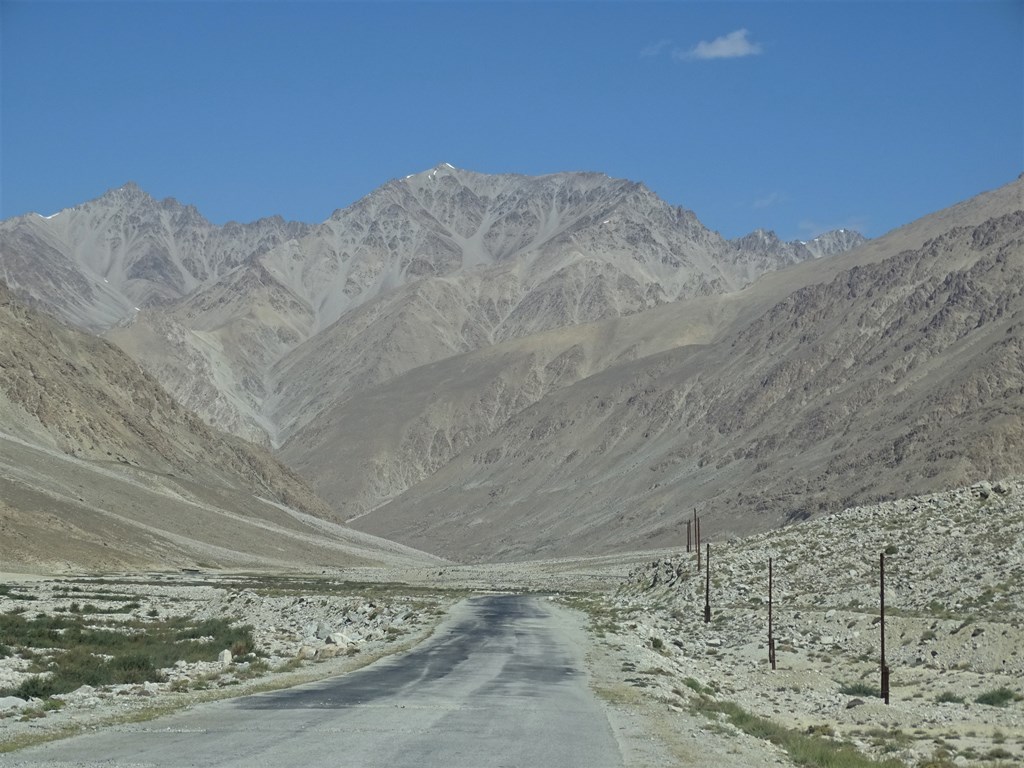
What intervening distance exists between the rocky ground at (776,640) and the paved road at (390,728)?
97 cm

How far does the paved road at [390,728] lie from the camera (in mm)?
16734

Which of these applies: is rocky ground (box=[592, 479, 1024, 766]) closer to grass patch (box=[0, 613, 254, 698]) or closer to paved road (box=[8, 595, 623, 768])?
paved road (box=[8, 595, 623, 768])

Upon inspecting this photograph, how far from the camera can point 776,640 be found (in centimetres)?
4312

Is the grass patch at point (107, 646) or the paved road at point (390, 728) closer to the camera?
the paved road at point (390, 728)

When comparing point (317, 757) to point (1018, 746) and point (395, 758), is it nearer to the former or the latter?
point (395, 758)

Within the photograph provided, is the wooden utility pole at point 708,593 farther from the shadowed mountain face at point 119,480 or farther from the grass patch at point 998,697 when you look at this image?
the shadowed mountain face at point 119,480

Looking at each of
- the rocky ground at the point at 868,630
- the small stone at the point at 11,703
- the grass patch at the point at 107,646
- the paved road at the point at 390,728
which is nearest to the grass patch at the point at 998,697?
the rocky ground at the point at 868,630

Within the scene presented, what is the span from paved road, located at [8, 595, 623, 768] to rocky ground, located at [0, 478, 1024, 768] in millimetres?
973

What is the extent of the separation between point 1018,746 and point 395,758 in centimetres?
1370

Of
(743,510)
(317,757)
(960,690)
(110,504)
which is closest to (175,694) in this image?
(317,757)

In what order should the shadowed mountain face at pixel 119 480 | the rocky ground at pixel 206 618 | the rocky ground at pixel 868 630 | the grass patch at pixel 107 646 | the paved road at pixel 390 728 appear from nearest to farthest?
the paved road at pixel 390 728 → the rocky ground at pixel 206 618 → the grass patch at pixel 107 646 → the rocky ground at pixel 868 630 → the shadowed mountain face at pixel 119 480

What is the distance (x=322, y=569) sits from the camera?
13312cm

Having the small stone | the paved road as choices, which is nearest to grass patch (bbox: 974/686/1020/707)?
the paved road

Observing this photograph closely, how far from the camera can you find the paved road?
1673 cm
